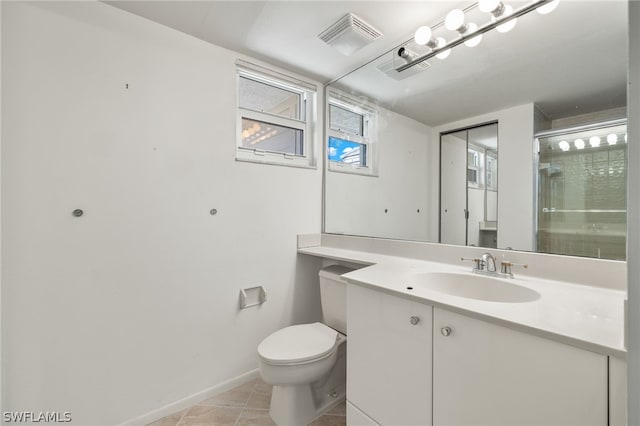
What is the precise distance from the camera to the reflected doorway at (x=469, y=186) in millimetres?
1374

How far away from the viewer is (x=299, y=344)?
144cm

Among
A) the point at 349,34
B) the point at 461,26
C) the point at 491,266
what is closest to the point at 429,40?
the point at 461,26

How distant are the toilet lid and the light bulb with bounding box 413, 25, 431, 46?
67.7 inches

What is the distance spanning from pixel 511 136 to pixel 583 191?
1.29ft

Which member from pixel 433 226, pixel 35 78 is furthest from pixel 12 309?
pixel 433 226

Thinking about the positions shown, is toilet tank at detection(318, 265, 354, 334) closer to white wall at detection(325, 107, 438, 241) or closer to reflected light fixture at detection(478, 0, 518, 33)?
white wall at detection(325, 107, 438, 241)

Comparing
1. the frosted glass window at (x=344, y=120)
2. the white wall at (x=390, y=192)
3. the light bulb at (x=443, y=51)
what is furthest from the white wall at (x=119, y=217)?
the light bulb at (x=443, y=51)

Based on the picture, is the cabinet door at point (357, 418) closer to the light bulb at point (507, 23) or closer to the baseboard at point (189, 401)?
the baseboard at point (189, 401)

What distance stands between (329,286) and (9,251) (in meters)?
1.57

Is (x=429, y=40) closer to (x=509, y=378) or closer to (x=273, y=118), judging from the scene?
(x=273, y=118)

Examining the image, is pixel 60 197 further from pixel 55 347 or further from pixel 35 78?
pixel 55 347

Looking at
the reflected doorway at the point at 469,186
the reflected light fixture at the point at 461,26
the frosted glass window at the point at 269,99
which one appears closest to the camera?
the reflected light fixture at the point at 461,26

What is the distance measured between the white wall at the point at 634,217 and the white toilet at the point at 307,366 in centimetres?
119

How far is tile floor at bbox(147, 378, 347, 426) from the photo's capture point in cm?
144
